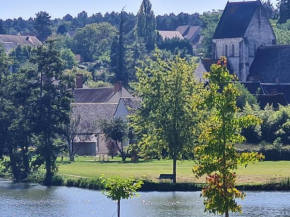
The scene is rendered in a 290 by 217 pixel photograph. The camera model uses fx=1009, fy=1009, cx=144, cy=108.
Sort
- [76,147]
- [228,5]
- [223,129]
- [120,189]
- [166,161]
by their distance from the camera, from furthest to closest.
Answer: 1. [228,5]
2. [76,147]
3. [166,161]
4. [120,189]
5. [223,129]

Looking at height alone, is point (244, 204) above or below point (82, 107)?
below

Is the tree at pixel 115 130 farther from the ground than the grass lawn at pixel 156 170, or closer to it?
farther from the ground

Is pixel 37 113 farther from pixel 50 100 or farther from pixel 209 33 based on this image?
pixel 209 33

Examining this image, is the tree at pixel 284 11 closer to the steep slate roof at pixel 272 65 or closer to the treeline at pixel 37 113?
the steep slate roof at pixel 272 65

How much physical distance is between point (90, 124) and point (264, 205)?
53.3 meters

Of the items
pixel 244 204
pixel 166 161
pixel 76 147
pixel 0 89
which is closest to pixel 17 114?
pixel 0 89

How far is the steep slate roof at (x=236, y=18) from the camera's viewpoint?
132 m

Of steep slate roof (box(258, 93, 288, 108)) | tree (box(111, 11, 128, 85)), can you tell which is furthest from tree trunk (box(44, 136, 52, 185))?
tree (box(111, 11, 128, 85))

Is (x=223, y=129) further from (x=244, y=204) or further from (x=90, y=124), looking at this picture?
(x=90, y=124)

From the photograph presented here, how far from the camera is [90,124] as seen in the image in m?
110

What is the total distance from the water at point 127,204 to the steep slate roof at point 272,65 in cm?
6136

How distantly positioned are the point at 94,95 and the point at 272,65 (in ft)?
76.9

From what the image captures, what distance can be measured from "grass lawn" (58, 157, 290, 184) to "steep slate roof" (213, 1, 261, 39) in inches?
1750

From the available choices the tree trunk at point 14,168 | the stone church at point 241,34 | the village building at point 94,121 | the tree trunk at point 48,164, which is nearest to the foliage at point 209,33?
the stone church at point 241,34
